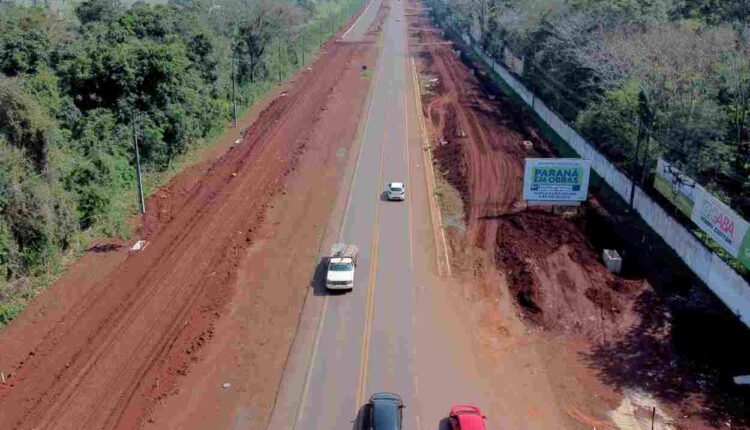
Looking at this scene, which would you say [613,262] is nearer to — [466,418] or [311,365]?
[466,418]

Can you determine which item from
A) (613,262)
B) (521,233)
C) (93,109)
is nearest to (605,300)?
(613,262)

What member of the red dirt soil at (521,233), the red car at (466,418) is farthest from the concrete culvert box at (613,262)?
the red car at (466,418)

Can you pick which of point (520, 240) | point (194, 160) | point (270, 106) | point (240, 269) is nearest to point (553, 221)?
point (520, 240)

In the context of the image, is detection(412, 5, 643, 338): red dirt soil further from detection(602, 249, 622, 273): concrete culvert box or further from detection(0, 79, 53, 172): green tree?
detection(0, 79, 53, 172): green tree

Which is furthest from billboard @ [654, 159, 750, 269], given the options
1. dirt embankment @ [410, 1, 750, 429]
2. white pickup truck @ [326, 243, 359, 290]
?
white pickup truck @ [326, 243, 359, 290]

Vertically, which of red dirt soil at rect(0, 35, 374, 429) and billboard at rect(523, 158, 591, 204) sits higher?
billboard at rect(523, 158, 591, 204)
